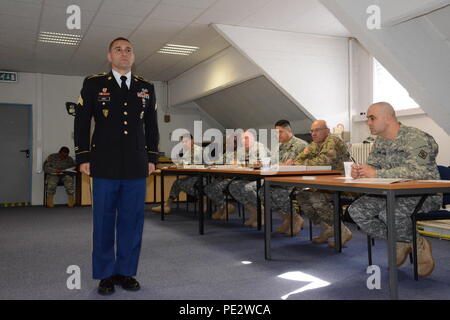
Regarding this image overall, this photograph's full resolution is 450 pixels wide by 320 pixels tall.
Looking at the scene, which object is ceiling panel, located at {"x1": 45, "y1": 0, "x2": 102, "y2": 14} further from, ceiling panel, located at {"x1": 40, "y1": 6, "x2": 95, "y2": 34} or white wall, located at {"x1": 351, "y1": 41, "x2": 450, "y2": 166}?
white wall, located at {"x1": 351, "y1": 41, "x2": 450, "y2": 166}

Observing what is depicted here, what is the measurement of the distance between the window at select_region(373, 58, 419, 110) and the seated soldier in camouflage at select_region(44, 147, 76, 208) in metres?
5.68

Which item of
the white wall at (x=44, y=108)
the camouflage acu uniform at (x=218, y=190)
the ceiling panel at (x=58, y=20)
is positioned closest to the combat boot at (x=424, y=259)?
the camouflage acu uniform at (x=218, y=190)

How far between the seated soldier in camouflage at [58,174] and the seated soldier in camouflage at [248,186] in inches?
155

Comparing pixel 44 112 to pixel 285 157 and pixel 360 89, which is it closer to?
pixel 285 157

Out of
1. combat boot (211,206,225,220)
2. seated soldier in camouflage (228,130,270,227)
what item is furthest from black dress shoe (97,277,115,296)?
combat boot (211,206,225,220)

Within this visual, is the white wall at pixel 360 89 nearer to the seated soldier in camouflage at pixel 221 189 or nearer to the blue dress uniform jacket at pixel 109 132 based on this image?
the seated soldier in camouflage at pixel 221 189

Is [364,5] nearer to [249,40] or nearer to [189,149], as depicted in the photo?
[249,40]

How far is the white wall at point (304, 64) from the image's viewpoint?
5.90 metres

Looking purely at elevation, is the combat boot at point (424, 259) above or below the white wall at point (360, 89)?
below

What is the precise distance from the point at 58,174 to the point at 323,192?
6011mm

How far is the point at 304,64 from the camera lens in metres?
6.16

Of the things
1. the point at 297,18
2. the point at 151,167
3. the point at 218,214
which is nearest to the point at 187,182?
the point at 218,214

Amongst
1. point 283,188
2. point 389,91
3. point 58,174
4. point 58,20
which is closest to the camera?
point 283,188

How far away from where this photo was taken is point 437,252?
11.5ft
